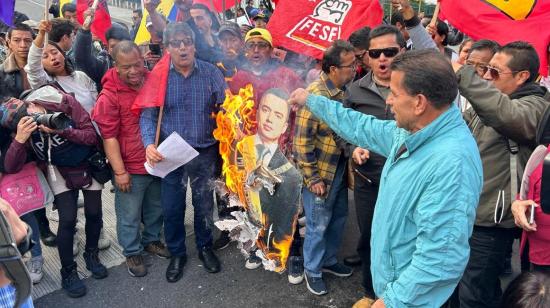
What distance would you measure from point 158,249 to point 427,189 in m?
2.92

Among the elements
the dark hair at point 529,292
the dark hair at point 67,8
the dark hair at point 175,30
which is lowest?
the dark hair at point 67,8

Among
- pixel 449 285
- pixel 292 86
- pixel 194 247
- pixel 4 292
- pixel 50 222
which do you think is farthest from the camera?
pixel 50 222

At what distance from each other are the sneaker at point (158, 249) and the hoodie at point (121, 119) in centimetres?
81

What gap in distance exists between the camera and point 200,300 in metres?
3.28

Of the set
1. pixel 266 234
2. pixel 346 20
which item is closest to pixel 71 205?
pixel 266 234

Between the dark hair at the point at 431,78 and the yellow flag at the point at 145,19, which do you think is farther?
the yellow flag at the point at 145,19

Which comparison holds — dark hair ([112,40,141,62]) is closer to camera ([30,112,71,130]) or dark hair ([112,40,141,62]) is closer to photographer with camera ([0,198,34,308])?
camera ([30,112,71,130])

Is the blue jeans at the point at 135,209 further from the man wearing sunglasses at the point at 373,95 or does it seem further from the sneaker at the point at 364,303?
the sneaker at the point at 364,303

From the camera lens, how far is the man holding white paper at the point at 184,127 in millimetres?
3287

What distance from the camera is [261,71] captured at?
356cm

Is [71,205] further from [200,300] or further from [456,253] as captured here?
[456,253]

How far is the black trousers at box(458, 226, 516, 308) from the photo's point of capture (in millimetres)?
2512

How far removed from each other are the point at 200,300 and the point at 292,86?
1792 millimetres

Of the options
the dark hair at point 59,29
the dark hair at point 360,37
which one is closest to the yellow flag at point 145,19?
the dark hair at point 59,29
